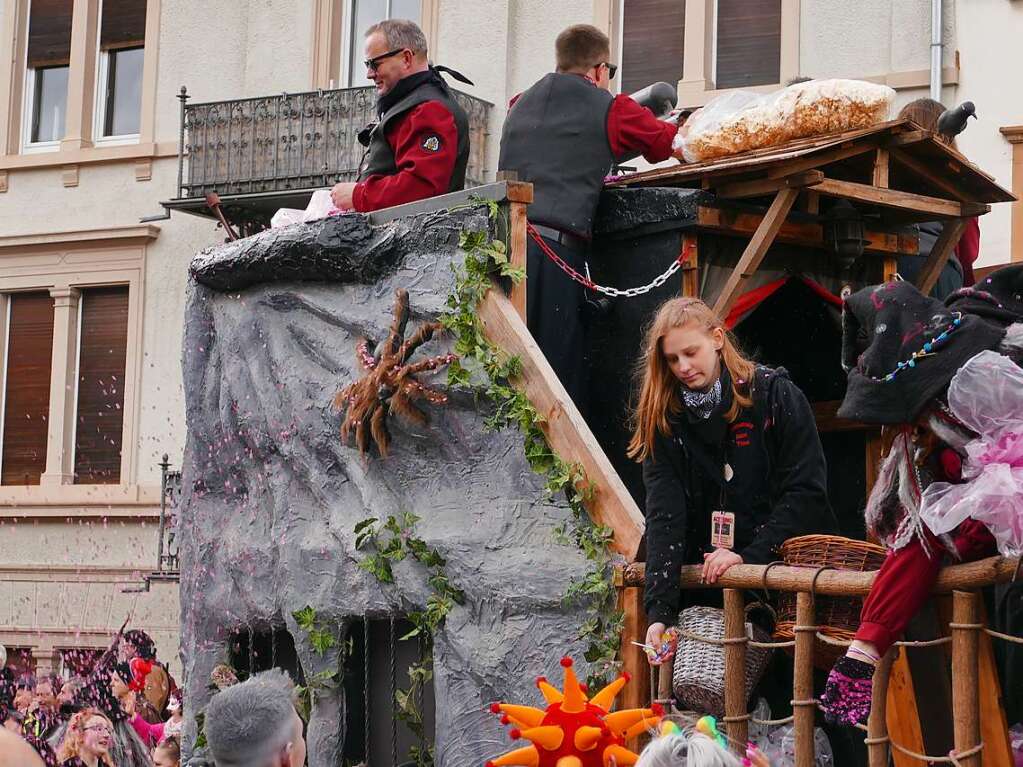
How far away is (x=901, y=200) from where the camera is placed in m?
8.00

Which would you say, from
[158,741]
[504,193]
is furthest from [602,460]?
[158,741]

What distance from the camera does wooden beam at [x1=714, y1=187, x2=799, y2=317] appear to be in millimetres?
7550

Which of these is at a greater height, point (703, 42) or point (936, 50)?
point (703, 42)

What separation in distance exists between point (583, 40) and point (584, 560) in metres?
2.70

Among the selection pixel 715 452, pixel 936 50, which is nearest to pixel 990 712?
pixel 715 452

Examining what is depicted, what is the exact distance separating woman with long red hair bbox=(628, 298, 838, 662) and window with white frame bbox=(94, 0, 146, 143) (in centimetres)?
1433

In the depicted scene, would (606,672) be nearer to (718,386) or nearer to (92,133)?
(718,386)

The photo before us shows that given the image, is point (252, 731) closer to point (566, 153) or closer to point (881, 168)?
point (566, 153)

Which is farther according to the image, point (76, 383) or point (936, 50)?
point (76, 383)

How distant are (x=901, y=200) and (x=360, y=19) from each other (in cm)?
1135

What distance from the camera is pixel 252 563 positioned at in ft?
27.8

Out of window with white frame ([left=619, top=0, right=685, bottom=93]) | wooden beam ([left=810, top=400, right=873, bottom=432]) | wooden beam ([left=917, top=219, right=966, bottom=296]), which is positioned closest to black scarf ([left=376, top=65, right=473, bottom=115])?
wooden beam ([left=917, top=219, right=966, bottom=296])

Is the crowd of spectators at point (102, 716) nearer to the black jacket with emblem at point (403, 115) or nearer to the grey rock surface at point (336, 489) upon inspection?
the grey rock surface at point (336, 489)

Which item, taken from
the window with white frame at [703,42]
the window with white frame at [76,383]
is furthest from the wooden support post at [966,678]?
the window with white frame at [76,383]
